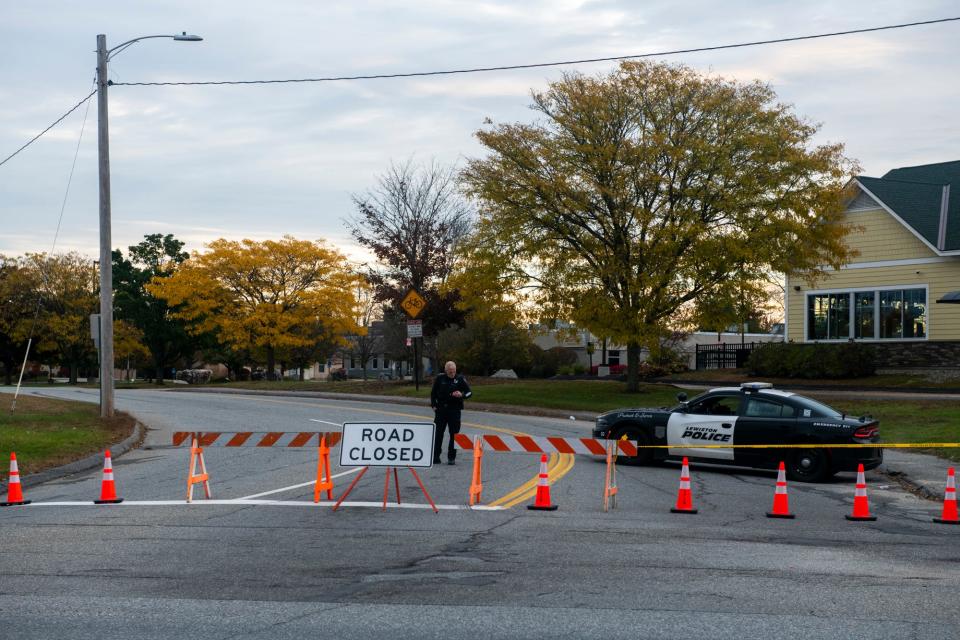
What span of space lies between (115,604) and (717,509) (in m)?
7.80

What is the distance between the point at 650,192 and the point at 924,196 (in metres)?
→ 13.5

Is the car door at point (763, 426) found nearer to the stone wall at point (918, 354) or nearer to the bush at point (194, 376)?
the stone wall at point (918, 354)

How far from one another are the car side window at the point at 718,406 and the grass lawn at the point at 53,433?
10808mm

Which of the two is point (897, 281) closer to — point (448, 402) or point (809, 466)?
point (809, 466)

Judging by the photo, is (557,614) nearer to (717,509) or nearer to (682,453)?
(717,509)

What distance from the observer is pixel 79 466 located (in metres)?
17.7

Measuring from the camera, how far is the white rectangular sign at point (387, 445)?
41.6ft

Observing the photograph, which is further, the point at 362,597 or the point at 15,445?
the point at 15,445

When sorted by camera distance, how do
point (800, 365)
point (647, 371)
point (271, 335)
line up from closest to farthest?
point (800, 365)
point (647, 371)
point (271, 335)

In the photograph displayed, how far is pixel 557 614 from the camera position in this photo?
23.4ft

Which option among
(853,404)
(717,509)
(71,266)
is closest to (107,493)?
(717,509)

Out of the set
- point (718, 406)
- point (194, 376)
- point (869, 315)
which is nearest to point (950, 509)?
point (718, 406)

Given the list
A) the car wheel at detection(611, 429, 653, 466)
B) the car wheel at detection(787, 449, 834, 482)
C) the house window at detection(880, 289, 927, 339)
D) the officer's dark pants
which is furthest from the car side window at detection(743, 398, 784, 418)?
the house window at detection(880, 289, 927, 339)

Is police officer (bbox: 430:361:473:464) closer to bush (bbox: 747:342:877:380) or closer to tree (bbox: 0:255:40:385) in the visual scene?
bush (bbox: 747:342:877:380)
